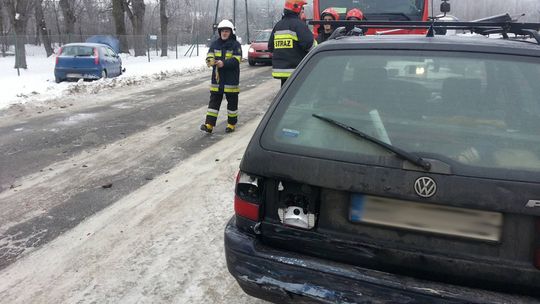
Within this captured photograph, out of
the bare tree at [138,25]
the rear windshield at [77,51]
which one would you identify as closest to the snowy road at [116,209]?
the rear windshield at [77,51]

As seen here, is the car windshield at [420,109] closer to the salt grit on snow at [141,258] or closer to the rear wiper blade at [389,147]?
the rear wiper blade at [389,147]

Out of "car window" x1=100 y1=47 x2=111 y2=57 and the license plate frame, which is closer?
the license plate frame

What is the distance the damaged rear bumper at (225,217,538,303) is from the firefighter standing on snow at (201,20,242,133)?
519 cm

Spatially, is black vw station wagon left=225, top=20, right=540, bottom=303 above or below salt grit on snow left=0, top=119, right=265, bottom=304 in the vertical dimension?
above

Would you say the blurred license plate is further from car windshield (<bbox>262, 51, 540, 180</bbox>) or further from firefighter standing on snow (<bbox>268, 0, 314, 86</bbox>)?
firefighter standing on snow (<bbox>268, 0, 314, 86</bbox>)

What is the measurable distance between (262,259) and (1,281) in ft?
6.77

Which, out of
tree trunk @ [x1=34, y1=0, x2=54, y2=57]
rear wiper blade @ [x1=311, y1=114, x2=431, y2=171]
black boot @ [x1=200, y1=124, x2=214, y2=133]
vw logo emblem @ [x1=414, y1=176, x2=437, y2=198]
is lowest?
black boot @ [x1=200, y1=124, x2=214, y2=133]

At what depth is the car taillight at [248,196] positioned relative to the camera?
8.00 feet

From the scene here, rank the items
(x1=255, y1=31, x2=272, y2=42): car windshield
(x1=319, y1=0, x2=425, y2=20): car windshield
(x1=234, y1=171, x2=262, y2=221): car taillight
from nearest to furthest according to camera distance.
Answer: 1. (x1=234, y1=171, x2=262, y2=221): car taillight
2. (x1=319, y1=0, x2=425, y2=20): car windshield
3. (x1=255, y1=31, x2=272, y2=42): car windshield

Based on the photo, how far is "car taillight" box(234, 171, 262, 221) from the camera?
2439mm

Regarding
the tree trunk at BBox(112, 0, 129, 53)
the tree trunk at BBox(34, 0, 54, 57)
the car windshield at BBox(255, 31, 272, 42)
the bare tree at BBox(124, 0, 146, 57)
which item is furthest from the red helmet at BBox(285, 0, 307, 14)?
the tree trunk at BBox(34, 0, 54, 57)

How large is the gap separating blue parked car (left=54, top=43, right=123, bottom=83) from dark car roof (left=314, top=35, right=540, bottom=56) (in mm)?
14556

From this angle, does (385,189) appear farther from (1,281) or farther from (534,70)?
(1,281)

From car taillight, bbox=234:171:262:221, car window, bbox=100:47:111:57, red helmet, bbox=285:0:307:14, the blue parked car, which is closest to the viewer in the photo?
car taillight, bbox=234:171:262:221
